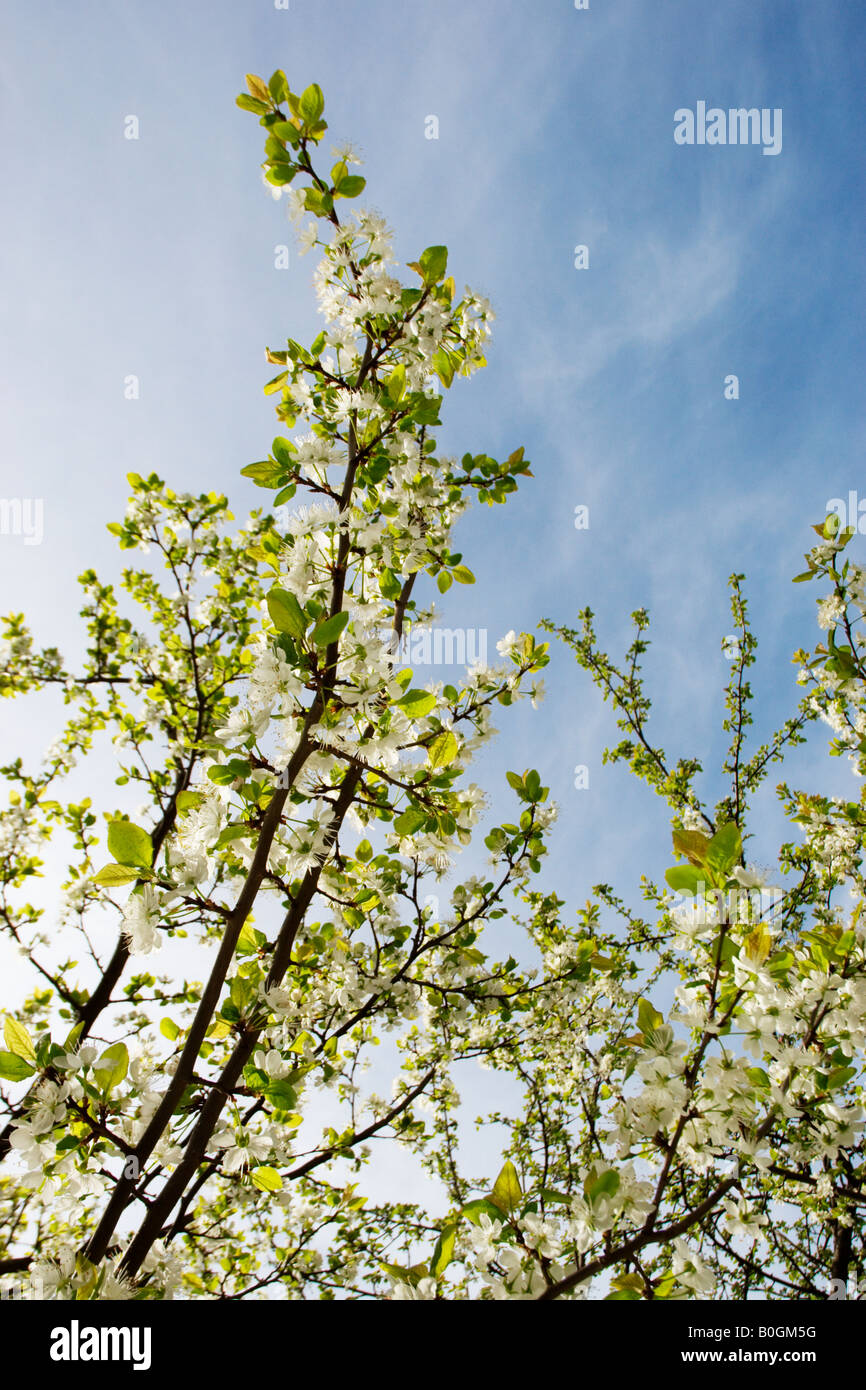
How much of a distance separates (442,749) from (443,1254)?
1.18 meters

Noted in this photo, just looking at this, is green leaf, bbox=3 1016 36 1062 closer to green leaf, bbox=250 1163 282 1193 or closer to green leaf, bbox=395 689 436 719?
green leaf, bbox=250 1163 282 1193

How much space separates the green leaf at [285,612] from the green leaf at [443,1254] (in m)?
1.41

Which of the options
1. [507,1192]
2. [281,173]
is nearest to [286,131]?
[281,173]

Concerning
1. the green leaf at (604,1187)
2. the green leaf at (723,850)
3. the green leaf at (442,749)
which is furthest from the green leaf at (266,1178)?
the green leaf at (723,850)

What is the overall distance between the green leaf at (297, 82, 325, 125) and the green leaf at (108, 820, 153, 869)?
2483 millimetres

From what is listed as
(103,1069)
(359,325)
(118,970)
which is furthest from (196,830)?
(118,970)

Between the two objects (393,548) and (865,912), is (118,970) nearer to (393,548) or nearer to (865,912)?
(393,548)

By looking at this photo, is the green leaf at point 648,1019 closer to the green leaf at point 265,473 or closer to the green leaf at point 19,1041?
the green leaf at point 19,1041

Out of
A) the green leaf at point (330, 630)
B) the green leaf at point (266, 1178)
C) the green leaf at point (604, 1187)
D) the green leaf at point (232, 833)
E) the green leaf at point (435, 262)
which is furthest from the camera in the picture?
the green leaf at point (435, 262)

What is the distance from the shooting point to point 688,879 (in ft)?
5.32

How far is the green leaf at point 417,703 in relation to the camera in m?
1.74
